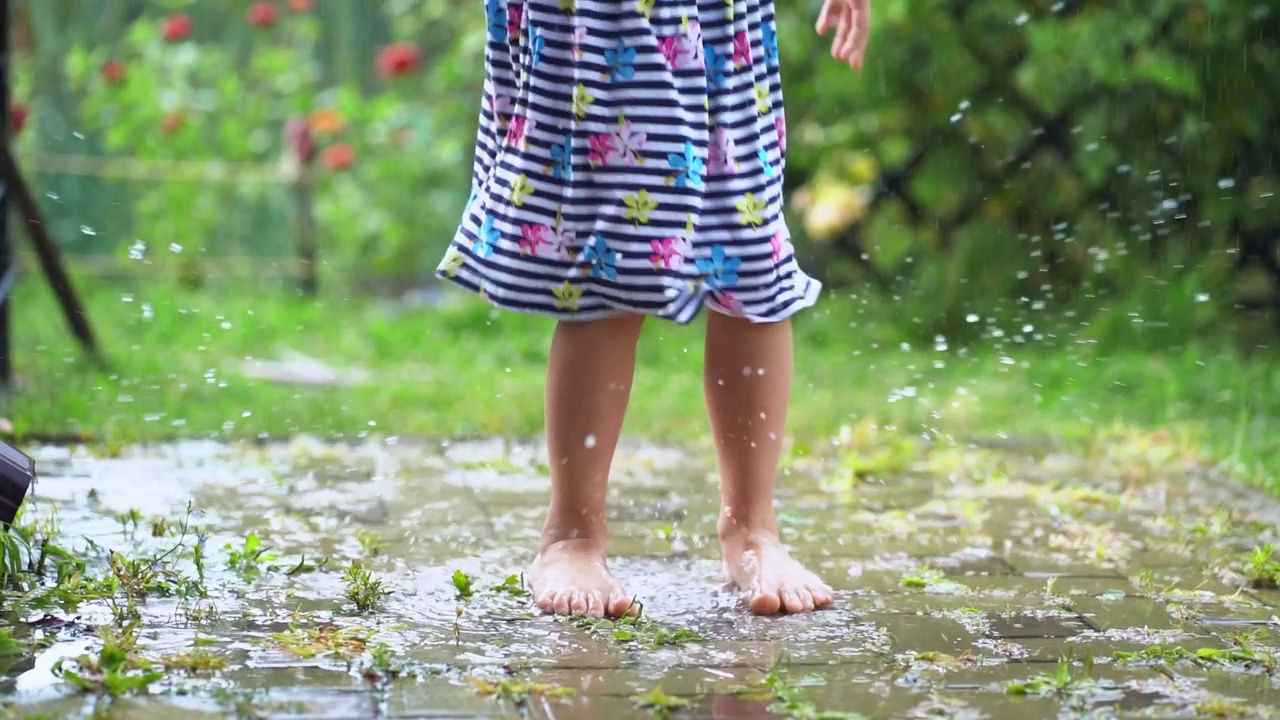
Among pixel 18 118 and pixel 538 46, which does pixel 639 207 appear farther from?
pixel 18 118

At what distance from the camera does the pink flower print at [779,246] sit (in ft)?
6.81

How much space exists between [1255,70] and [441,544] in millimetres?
3467

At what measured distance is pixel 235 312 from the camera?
5.50m

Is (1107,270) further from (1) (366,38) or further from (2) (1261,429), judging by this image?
(1) (366,38)

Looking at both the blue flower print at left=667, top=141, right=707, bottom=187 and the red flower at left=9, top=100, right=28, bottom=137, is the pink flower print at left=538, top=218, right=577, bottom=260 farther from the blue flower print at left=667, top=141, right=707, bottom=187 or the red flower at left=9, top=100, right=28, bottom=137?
the red flower at left=9, top=100, right=28, bottom=137

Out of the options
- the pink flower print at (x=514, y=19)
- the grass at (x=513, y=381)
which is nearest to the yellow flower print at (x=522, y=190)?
the pink flower print at (x=514, y=19)

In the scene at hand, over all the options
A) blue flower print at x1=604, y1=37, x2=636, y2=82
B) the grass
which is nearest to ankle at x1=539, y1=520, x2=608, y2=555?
blue flower print at x1=604, y1=37, x2=636, y2=82

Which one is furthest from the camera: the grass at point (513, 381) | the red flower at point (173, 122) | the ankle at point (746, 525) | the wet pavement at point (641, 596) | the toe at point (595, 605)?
the red flower at point (173, 122)

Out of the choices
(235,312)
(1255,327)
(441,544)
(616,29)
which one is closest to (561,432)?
(441,544)

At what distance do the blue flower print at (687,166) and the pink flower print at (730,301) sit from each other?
15 cm

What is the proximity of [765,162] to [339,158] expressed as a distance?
464 cm

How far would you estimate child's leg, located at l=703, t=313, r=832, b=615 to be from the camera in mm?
2092

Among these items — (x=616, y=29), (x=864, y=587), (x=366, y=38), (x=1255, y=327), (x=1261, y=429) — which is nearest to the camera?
(x=616, y=29)

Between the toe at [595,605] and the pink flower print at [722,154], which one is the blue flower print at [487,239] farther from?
the toe at [595,605]
